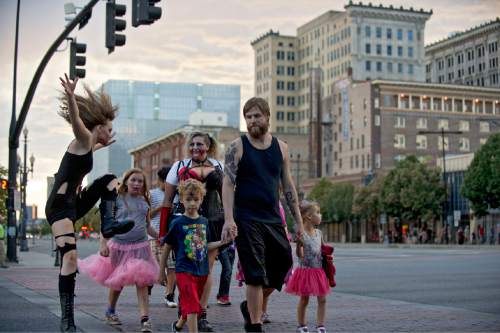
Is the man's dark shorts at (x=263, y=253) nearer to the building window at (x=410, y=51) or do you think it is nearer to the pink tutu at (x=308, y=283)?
the pink tutu at (x=308, y=283)

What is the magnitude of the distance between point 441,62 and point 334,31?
22928 millimetres

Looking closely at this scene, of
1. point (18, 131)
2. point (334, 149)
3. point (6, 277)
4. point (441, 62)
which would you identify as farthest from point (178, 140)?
point (6, 277)

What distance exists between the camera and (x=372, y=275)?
19.3 m

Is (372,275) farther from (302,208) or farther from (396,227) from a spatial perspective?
(396,227)

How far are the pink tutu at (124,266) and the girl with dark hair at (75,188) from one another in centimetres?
77

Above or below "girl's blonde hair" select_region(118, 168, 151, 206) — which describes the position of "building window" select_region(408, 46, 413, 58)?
above

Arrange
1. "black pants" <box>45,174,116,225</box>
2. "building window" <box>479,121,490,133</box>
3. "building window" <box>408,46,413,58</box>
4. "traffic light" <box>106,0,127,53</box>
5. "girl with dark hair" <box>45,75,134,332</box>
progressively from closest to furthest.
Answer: "girl with dark hair" <box>45,75,134,332</box> < "black pants" <box>45,174,116,225</box> < "traffic light" <box>106,0,127,53</box> < "building window" <box>479,121,490,133</box> < "building window" <box>408,46,413,58</box>

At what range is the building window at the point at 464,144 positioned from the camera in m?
107

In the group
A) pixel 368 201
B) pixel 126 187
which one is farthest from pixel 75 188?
pixel 368 201

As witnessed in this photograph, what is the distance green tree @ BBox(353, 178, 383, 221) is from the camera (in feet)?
263

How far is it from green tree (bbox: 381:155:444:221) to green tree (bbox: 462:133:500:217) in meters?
6.51

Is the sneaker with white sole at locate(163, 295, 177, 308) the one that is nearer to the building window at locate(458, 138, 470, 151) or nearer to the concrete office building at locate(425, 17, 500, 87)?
the building window at locate(458, 138, 470, 151)

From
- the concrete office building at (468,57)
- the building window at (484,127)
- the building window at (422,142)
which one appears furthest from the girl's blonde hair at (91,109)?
the concrete office building at (468,57)

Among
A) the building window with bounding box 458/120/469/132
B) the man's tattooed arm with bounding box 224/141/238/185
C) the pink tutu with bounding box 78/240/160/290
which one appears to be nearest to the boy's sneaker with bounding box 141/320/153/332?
the pink tutu with bounding box 78/240/160/290
